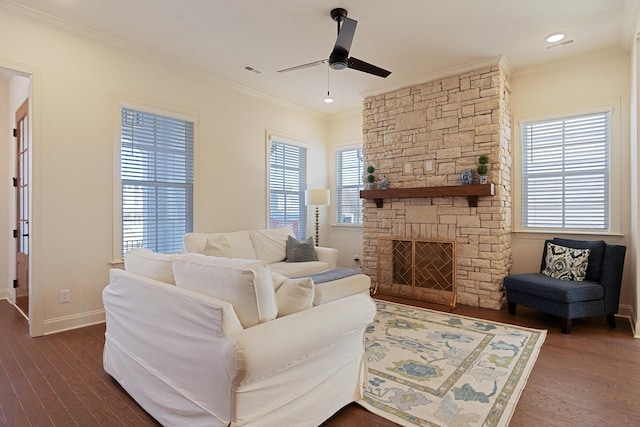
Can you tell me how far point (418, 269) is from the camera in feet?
15.8

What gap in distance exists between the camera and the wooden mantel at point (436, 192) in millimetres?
4153

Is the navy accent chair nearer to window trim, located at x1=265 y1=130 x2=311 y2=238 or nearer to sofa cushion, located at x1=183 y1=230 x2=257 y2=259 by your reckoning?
sofa cushion, located at x1=183 y1=230 x2=257 y2=259

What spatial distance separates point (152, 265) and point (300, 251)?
275 centimetres

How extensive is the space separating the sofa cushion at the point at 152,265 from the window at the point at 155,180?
158 centimetres

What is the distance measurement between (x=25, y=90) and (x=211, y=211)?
2.48 m

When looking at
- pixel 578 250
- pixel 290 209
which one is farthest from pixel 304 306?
pixel 290 209

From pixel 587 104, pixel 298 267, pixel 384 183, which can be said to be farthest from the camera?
pixel 384 183

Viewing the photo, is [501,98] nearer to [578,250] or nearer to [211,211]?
[578,250]

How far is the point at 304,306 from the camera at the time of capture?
1873 mm

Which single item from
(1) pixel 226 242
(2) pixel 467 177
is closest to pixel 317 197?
(1) pixel 226 242

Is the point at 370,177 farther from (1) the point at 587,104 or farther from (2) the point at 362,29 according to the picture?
(1) the point at 587,104

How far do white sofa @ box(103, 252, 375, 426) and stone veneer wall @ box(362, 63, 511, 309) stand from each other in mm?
2792

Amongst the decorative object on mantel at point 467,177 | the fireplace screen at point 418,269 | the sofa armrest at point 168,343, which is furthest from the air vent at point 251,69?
the sofa armrest at point 168,343

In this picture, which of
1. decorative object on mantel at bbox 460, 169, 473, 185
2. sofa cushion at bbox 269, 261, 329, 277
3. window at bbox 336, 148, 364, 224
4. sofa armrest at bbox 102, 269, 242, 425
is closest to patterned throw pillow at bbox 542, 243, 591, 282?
decorative object on mantel at bbox 460, 169, 473, 185
